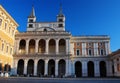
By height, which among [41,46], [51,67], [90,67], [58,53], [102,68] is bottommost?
[102,68]

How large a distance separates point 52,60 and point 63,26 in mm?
10743

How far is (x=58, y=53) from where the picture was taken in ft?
138

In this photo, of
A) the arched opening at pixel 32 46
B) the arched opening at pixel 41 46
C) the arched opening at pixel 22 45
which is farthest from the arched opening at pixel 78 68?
the arched opening at pixel 22 45

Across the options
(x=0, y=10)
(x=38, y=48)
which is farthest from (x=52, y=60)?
(x=0, y=10)

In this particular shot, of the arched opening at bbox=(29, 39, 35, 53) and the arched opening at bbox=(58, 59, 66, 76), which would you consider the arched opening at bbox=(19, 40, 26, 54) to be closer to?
the arched opening at bbox=(29, 39, 35, 53)

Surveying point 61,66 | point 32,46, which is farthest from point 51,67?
point 32,46

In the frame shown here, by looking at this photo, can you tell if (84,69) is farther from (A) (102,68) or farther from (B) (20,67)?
(B) (20,67)

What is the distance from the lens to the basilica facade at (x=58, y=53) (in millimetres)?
41875

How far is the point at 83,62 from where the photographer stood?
152ft

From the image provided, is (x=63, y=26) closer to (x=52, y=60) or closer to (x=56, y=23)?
(x=56, y=23)

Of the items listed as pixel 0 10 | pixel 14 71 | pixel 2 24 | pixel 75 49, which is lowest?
pixel 14 71

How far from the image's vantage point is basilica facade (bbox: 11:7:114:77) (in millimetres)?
41875

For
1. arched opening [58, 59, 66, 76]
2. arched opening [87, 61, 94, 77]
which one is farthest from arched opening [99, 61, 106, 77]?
arched opening [58, 59, 66, 76]

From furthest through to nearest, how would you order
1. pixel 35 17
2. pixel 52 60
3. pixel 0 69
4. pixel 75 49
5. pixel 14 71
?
pixel 35 17, pixel 75 49, pixel 52 60, pixel 14 71, pixel 0 69
